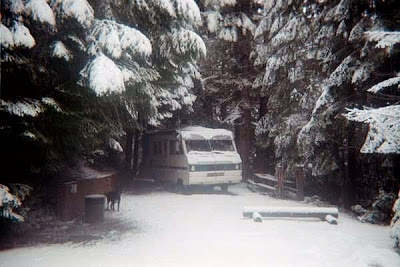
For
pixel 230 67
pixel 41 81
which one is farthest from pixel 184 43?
pixel 230 67

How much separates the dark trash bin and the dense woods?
111 cm

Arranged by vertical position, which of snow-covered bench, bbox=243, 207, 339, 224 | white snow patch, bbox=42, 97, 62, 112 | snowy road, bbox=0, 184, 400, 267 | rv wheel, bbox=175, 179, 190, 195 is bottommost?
snowy road, bbox=0, 184, 400, 267

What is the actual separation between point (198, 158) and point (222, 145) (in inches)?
65.8

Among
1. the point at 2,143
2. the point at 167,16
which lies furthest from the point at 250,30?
the point at 2,143

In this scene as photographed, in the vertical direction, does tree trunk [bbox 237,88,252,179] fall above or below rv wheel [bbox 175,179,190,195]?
above

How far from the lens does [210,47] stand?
20453 mm

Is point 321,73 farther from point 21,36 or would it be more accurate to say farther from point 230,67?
point 21,36

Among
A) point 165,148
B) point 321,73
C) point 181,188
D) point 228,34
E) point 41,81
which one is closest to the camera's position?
point 41,81

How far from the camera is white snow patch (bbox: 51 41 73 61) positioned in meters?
7.18

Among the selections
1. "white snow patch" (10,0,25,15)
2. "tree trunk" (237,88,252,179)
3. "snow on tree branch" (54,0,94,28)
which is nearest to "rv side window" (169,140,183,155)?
"tree trunk" (237,88,252,179)

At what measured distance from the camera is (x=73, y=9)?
6.78 m

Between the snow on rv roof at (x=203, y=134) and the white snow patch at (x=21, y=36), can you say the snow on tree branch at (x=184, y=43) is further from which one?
the snow on rv roof at (x=203, y=134)

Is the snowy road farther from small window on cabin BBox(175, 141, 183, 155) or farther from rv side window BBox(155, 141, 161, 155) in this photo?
rv side window BBox(155, 141, 161, 155)

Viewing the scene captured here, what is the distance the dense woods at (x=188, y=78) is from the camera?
700 cm
